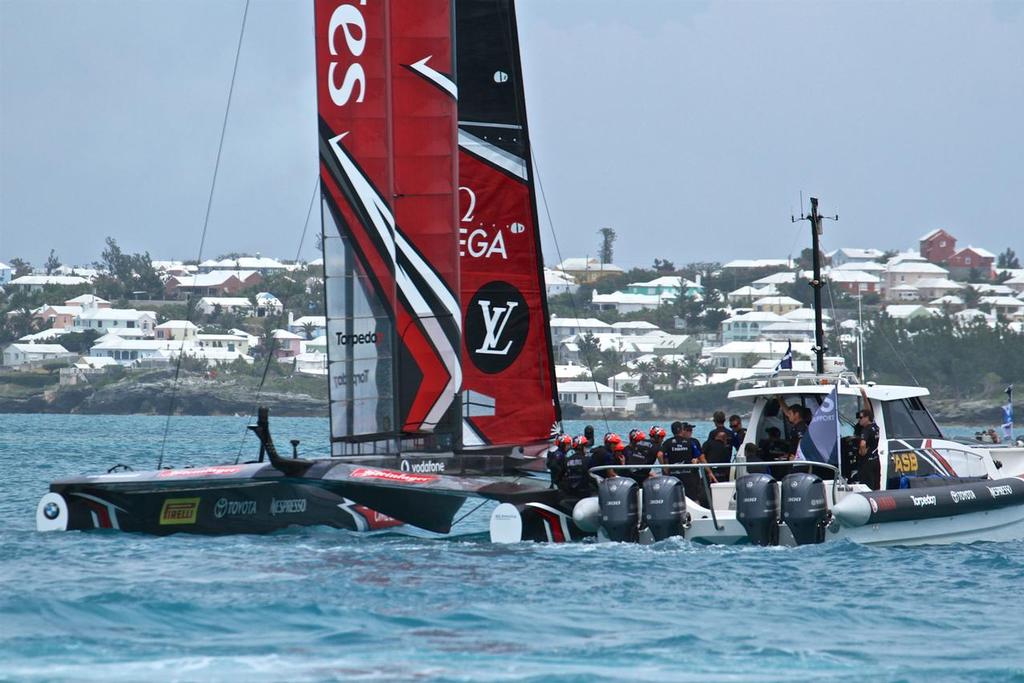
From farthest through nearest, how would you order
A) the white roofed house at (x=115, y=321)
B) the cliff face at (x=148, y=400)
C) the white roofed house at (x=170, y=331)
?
the white roofed house at (x=115, y=321)
the white roofed house at (x=170, y=331)
the cliff face at (x=148, y=400)

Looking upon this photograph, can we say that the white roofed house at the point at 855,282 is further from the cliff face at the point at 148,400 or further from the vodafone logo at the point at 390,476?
the vodafone logo at the point at 390,476

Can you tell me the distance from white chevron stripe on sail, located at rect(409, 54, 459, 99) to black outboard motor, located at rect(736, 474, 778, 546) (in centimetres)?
520

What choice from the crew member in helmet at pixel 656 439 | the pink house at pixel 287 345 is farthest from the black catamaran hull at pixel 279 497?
the pink house at pixel 287 345

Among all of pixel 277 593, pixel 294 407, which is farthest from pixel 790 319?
pixel 277 593

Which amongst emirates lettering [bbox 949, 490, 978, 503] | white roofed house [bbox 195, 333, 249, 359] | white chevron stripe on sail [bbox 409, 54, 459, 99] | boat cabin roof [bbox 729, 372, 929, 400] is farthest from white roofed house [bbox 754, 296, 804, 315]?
white chevron stripe on sail [bbox 409, 54, 459, 99]

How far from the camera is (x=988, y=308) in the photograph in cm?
13712

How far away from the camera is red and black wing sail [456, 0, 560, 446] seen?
2156cm

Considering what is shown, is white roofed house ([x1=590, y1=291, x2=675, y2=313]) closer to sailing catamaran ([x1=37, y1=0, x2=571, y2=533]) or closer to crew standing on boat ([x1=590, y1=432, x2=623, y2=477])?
sailing catamaran ([x1=37, y1=0, x2=571, y2=533])

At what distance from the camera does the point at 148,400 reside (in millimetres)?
106750

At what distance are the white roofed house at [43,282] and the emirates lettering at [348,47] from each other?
426ft

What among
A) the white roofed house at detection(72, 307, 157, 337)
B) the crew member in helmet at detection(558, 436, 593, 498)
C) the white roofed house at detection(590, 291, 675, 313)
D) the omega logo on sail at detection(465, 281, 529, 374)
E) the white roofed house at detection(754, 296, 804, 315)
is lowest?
the crew member in helmet at detection(558, 436, 593, 498)

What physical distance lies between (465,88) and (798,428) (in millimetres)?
6260

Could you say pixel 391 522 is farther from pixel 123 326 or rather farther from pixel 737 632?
pixel 123 326

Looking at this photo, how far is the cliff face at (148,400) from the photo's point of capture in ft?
344
